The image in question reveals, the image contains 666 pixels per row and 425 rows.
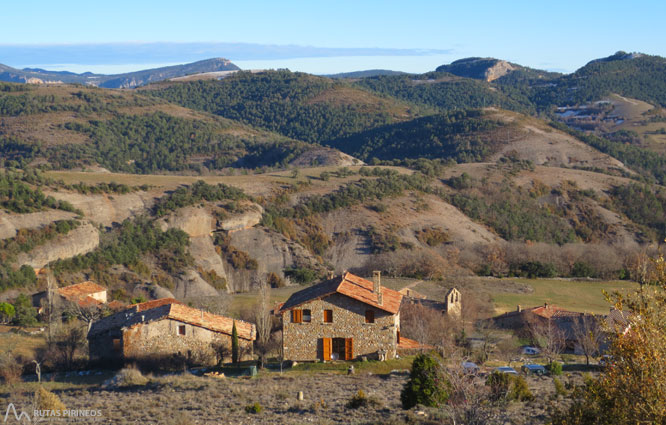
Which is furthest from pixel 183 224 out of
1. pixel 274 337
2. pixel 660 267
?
pixel 660 267

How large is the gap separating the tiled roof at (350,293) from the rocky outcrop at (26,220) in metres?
A: 30.8

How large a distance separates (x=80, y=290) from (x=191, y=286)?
10.6 meters

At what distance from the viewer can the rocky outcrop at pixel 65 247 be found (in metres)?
52.9

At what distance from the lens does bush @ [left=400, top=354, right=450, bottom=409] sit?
21.9 m

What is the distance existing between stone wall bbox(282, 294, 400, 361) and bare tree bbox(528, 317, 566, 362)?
278 inches

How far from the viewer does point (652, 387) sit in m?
11.6

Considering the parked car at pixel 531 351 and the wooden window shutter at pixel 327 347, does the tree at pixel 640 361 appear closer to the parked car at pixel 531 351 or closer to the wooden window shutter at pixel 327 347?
the wooden window shutter at pixel 327 347

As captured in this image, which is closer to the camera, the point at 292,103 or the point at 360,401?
the point at 360,401

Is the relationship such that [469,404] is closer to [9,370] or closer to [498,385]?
[498,385]

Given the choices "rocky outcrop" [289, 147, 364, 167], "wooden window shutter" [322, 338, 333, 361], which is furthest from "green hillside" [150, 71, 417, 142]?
"wooden window shutter" [322, 338, 333, 361]

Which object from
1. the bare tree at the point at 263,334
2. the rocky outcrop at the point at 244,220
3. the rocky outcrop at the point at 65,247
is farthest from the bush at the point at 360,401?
the rocky outcrop at the point at 244,220

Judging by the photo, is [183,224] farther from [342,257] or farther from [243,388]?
[243,388]

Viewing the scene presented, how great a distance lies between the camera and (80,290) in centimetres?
4728

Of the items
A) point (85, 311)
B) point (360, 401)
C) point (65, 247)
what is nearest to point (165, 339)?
point (85, 311)
